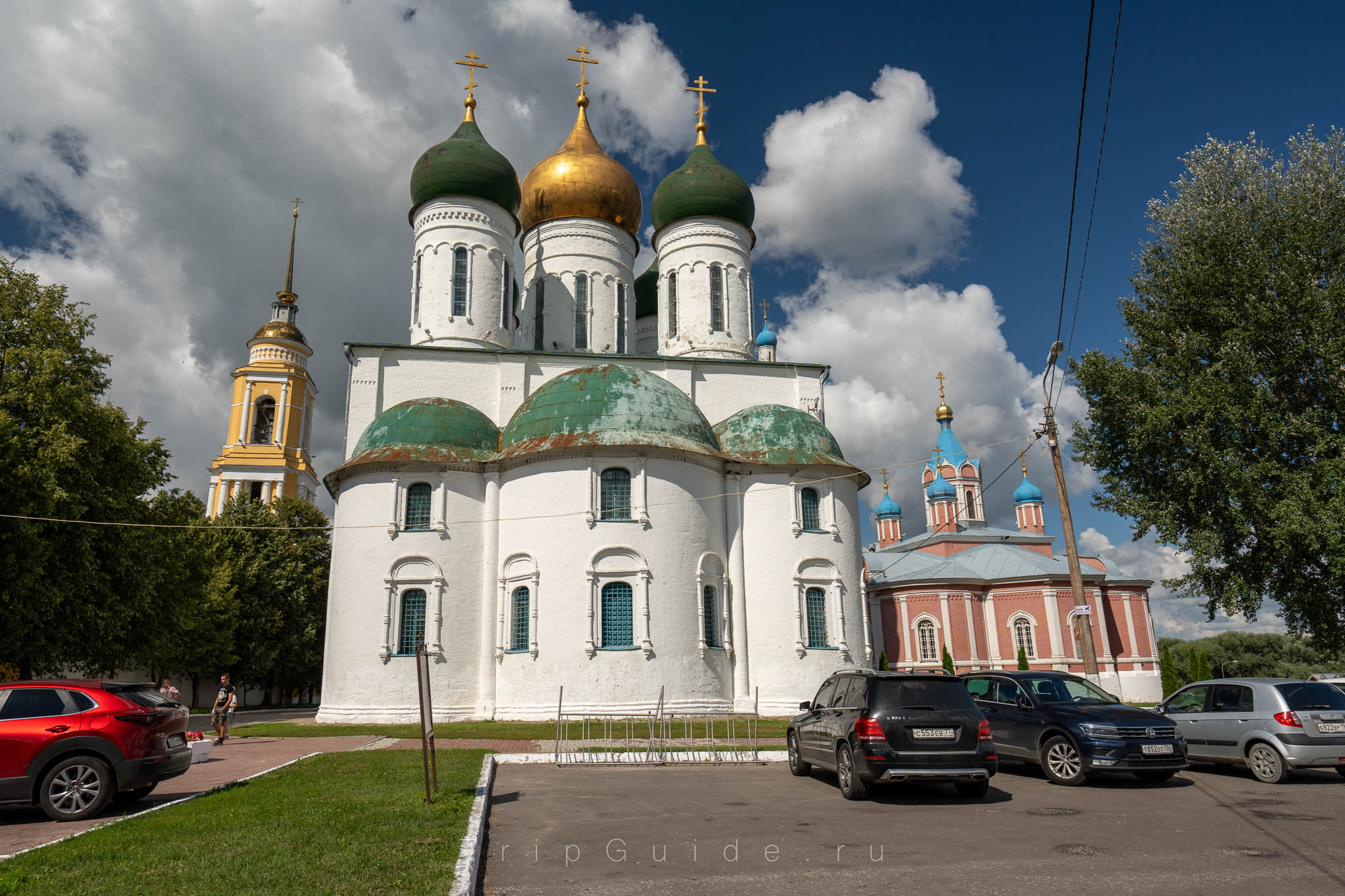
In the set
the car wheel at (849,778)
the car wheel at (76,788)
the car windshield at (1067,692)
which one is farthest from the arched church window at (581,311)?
the car wheel at (76,788)

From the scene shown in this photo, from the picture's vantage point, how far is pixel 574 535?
23.2 metres

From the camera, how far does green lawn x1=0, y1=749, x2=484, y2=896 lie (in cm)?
566

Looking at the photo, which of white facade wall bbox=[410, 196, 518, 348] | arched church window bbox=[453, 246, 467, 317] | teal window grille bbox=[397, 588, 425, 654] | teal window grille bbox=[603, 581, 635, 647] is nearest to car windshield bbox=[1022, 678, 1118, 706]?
teal window grille bbox=[603, 581, 635, 647]

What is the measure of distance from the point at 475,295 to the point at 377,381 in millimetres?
4769

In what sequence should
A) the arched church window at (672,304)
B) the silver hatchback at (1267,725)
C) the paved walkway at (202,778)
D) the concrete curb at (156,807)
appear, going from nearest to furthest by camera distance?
the concrete curb at (156,807) → the paved walkway at (202,778) → the silver hatchback at (1267,725) → the arched church window at (672,304)

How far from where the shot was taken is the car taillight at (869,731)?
9586mm

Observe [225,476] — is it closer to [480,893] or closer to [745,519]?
[745,519]

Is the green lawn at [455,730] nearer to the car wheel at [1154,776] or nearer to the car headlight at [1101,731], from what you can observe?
the car wheel at [1154,776]

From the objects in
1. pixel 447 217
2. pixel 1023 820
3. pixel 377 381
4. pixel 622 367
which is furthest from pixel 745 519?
pixel 1023 820

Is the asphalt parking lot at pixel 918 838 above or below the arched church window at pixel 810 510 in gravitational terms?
below

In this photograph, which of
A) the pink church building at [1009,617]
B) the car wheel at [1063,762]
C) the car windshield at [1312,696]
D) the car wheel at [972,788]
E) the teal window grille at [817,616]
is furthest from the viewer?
the pink church building at [1009,617]

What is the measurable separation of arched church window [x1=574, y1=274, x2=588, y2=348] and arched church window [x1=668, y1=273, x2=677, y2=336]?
3.35 meters

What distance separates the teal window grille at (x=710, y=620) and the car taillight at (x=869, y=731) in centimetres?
1411

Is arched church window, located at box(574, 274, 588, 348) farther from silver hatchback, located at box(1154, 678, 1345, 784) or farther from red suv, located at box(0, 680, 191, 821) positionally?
red suv, located at box(0, 680, 191, 821)
